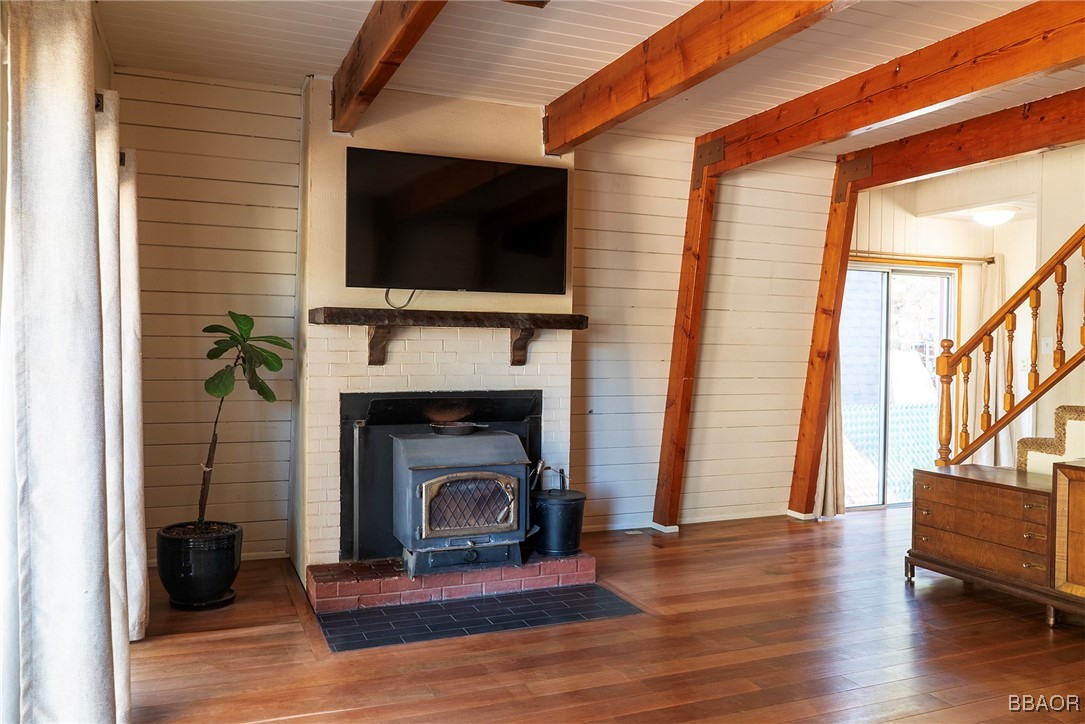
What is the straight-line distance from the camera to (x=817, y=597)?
13.5 feet

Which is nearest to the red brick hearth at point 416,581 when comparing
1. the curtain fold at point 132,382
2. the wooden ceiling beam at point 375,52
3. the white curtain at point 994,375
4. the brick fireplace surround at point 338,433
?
the brick fireplace surround at point 338,433

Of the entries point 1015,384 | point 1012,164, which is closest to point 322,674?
point 1012,164

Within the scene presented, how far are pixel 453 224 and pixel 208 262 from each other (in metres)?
1.30

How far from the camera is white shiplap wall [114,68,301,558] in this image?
168 inches

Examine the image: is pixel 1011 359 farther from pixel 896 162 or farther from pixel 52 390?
pixel 52 390

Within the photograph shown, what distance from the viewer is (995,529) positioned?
3.99 metres

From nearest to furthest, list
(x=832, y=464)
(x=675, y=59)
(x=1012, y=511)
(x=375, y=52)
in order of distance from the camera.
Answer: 1. (x=375, y=52)
2. (x=675, y=59)
3. (x=1012, y=511)
4. (x=832, y=464)

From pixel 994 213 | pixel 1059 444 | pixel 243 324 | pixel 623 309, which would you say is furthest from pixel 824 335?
pixel 243 324

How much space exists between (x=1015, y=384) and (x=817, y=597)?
3.60 meters

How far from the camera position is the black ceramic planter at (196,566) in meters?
3.70

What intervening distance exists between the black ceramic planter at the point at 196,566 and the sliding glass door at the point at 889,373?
4.39 metres

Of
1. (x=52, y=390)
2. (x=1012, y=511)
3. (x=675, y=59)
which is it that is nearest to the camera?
(x=52, y=390)

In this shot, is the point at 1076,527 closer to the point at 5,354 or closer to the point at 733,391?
the point at 733,391

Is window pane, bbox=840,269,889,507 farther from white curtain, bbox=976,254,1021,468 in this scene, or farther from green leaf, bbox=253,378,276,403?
green leaf, bbox=253,378,276,403
